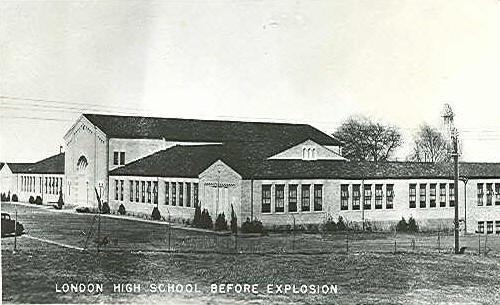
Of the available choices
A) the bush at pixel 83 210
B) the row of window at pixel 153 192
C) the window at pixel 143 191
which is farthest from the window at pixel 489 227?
the bush at pixel 83 210

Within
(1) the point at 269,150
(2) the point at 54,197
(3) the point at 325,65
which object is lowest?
(2) the point at 54,197

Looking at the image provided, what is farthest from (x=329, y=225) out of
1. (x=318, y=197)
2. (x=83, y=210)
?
Answer: (x=83, y=210)

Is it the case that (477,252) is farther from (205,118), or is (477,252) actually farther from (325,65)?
(205,118)

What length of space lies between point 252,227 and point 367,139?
82 cm

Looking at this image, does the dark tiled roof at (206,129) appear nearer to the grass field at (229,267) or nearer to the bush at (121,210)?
the bush at (121,210)

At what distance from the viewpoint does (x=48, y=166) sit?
3.91m

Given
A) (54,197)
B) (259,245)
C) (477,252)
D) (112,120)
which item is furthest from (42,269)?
(477,252)

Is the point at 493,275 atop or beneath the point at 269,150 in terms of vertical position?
beneath

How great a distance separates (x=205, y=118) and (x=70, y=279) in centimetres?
114

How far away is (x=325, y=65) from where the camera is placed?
12.3ft

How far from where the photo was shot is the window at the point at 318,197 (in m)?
3.85

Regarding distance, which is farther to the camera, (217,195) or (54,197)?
(54,197)

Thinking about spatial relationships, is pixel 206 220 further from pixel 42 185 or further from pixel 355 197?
pixel 42 185

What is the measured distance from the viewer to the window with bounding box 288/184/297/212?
3812 millimetres
